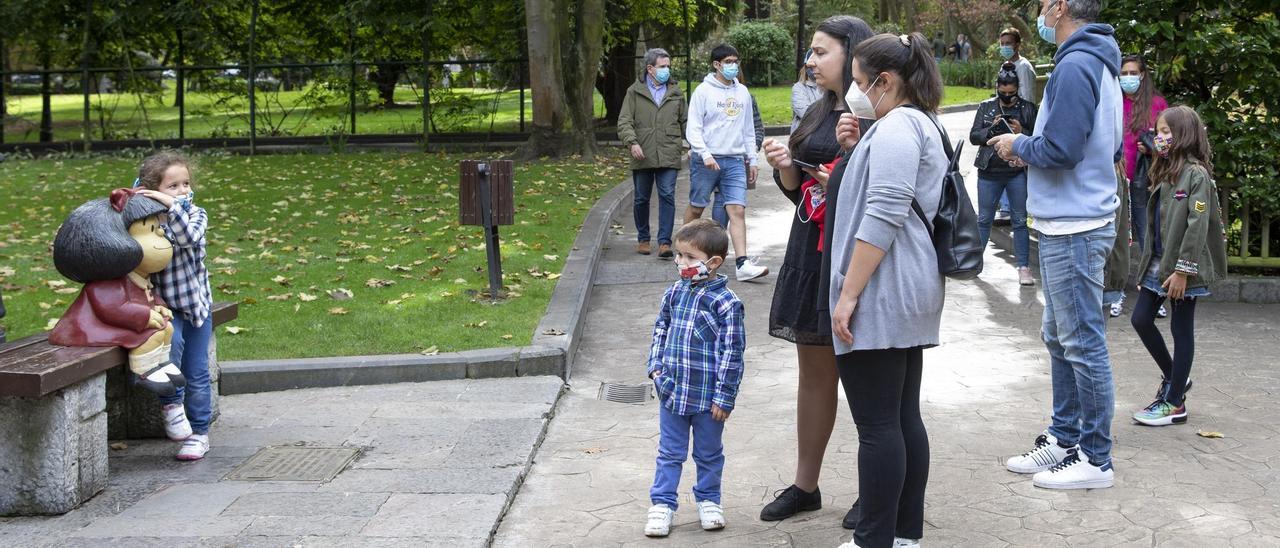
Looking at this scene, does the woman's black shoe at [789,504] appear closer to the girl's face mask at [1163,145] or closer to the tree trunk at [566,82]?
the girl's face mask at [1163,145]

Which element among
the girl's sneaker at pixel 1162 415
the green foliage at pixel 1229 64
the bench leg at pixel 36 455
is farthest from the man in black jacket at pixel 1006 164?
the bench leg at pixel 36 455

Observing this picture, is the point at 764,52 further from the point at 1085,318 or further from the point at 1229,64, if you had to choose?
the point at 1085,318

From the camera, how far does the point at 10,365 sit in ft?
16.0

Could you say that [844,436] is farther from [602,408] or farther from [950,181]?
[950,181]

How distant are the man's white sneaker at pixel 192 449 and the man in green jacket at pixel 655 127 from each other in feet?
17.5

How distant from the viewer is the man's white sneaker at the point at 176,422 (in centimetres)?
566

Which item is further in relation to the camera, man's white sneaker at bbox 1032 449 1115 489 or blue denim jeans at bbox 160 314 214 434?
blue denim jeans at bbox 160 314 214 434

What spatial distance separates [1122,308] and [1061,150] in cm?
453

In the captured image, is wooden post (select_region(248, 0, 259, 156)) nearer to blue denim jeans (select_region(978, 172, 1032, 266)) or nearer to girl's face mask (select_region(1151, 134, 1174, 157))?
blue denim jeans (select_region(978, 172, 1032, 266))

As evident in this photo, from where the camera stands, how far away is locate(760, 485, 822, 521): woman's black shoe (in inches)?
189

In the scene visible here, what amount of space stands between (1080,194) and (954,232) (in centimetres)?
116

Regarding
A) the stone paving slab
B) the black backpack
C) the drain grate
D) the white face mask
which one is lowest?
the stone paving slab

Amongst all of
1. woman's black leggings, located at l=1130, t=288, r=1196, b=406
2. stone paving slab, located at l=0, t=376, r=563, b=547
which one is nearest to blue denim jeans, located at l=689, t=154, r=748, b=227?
stone paving slab, located at l=0, t=376, r=563, b=547

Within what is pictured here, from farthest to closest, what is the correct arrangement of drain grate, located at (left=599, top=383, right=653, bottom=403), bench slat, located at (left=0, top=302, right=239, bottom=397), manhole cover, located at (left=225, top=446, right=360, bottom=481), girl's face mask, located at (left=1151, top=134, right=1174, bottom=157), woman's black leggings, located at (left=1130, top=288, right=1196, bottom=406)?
drain grate, located at (left=599, top=383, right=653, bottom=403) < girl's face mask, located at (left=1151, top=134, right=1174, bottom=157) < woman's black leggings, located at (left=1130, top=288, right=1196, bottom=406) < manhole cover, located at (left=225, top=446, right=360, bottom=481) < bench slat, located at (left=0, top=302, right=239, bottom=397)
